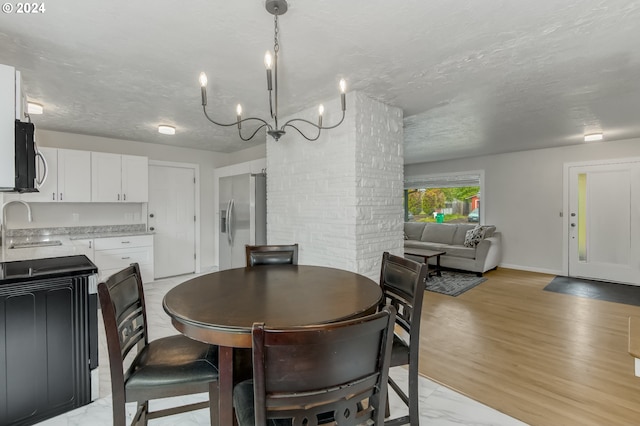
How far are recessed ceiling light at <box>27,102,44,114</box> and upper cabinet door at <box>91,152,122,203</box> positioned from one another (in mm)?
1033

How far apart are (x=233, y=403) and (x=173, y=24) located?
6.51ft

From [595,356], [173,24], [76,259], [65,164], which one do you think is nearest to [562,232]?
[595,356]

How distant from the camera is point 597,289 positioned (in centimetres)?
455

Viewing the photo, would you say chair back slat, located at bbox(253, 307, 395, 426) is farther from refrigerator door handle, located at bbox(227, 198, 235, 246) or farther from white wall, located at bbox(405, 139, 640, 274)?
white wall, located at bbox(405, 139, 640, 274)

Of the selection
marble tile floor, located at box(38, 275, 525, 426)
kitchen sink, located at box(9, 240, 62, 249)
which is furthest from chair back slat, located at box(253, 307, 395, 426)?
kitchen sink, located at box(9, 240, 62, 249)

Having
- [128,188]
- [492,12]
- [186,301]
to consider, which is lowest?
[186,301]

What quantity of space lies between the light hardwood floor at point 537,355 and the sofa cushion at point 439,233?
86.8 inches

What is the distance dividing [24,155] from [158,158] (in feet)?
10.4

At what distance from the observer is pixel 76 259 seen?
2207 millimetres

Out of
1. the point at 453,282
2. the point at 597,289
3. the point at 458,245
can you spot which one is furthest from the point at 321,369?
the point at 458,245

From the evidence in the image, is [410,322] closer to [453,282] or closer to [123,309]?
[123,309]

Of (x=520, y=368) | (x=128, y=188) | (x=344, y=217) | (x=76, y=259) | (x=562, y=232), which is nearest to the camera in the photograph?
(x=76, y=259)

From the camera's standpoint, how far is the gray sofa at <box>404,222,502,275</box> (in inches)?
214

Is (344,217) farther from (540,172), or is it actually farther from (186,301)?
(540,172)
